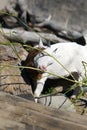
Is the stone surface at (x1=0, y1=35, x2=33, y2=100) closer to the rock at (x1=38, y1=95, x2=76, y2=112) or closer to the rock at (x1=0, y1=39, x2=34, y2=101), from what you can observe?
the rock at (x1=0, y1=39, x2=34, y2=101)

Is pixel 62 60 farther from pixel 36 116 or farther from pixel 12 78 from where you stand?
pixel 36 116

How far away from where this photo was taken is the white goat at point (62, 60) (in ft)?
11.0

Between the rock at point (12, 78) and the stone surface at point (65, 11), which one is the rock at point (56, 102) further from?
the stone surface at point (65, 11)

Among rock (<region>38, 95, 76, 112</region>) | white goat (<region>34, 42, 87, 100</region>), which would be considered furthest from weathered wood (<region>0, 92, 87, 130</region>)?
white goat (<region>34, 42, 87, 100</region>)

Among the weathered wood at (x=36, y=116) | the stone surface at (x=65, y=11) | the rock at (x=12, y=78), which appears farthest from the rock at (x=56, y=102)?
the stone surface at (x=65, y=11)

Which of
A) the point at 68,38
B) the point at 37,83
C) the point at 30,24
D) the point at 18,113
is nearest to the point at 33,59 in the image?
the point at 37,83

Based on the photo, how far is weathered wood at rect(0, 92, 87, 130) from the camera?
2037mm

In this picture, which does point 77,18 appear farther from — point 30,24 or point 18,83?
point 18,83

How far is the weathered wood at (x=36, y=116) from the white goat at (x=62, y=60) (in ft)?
3.65

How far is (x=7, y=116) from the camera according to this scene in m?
2.06

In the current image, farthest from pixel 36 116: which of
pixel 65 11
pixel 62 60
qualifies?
pixel 65 11

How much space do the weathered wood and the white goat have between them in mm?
1113

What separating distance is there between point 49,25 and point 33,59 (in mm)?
2398

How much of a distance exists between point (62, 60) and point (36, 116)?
4.57 feet
